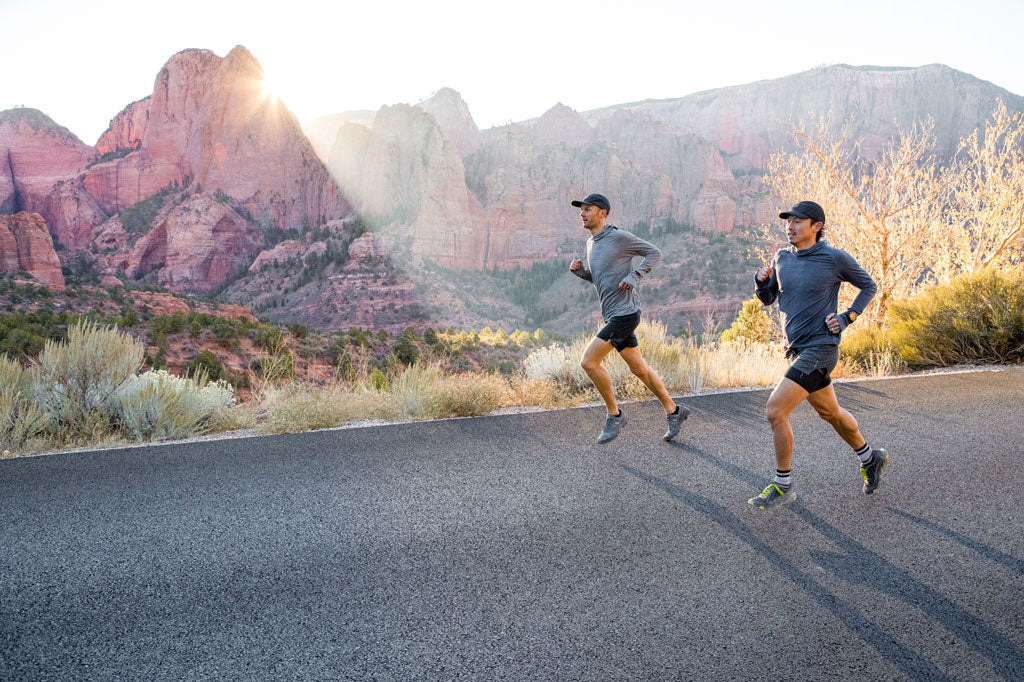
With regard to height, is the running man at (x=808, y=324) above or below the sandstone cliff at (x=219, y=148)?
below

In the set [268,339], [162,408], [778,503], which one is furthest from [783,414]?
[268,339]

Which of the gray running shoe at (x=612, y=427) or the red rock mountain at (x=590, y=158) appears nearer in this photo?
the gray running shoe at (x=612, y=427)

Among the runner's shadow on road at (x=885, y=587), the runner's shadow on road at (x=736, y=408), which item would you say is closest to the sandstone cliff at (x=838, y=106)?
the runner's shadow on road at (x=736, y=408)

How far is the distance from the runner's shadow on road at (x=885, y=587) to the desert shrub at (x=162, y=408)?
489 cm

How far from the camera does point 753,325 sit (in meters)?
16.2

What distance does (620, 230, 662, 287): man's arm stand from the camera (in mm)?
5309

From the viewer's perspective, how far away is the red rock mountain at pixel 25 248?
186 feet

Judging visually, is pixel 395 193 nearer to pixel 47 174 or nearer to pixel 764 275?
pixel 47 174

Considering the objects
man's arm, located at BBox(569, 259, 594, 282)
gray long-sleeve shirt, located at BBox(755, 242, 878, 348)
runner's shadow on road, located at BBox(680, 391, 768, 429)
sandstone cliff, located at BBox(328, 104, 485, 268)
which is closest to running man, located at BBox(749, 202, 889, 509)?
gray long-sleeve shirt, located at BBox(755, 242, 878, 348)

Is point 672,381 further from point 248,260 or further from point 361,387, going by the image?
point 248,260

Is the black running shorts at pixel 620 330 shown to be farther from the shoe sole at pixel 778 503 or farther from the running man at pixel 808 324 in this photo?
the shoe sole at pixel 778 503

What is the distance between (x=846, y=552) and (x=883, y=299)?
12.0m

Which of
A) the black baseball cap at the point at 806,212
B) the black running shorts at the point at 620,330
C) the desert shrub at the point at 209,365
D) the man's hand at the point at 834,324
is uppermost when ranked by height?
the black baseball cap at the point at 806,212

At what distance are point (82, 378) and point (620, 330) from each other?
5493 mm
